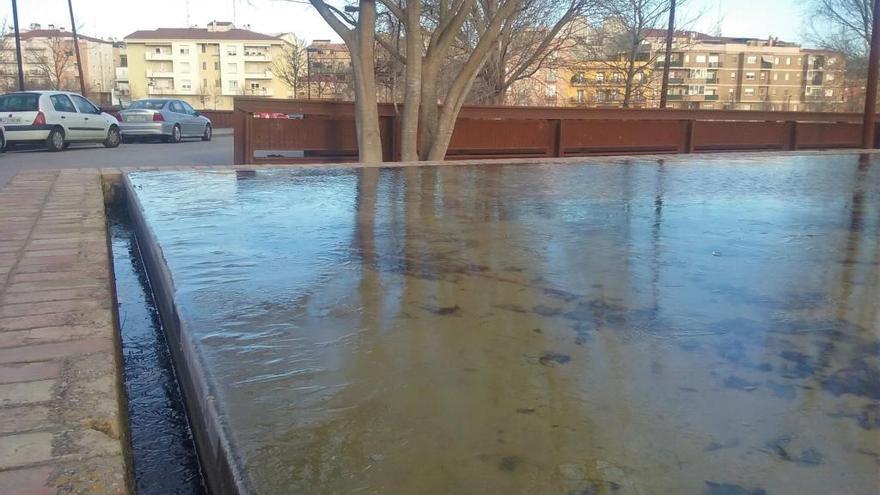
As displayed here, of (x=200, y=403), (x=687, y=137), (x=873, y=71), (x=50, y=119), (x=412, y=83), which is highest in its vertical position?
(x=873, y=71)

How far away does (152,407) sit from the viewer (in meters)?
2.43

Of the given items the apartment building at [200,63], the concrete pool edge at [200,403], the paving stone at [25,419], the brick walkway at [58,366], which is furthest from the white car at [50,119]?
the apartment building at [200,63]

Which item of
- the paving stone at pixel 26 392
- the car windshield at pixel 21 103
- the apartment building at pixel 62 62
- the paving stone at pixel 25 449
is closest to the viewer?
the paving stone at pixel 25 449

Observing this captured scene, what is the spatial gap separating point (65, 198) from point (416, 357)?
4286 mm

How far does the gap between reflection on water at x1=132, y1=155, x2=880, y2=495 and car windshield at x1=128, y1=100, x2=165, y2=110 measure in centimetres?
1798

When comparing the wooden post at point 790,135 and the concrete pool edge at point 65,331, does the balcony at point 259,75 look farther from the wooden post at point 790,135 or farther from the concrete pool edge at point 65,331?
the concrete pool edge at point 65,331

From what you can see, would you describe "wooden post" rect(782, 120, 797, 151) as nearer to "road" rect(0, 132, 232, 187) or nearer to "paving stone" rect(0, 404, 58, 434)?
"road" rect(0, 132, 232, 187)

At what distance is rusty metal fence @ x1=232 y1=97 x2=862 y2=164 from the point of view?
1021 centimetres

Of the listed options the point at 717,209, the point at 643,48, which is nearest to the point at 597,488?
the point at 717,209

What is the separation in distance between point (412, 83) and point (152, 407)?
27.5 ft

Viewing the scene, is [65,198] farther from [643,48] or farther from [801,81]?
[801,81]

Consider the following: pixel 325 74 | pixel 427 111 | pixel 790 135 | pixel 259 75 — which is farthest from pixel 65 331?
pixel 259 75

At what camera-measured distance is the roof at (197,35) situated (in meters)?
86.9

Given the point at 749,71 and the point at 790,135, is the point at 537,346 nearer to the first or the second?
the point at 790,135
